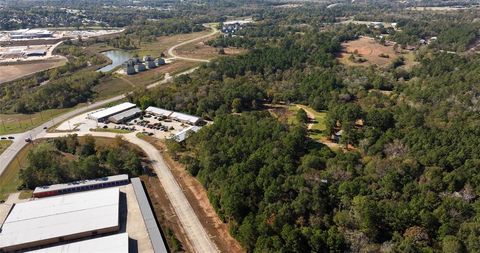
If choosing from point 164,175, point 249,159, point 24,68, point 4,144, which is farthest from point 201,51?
point 249,159

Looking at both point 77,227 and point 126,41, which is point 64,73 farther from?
point 77,227

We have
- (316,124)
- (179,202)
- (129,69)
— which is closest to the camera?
(179,202)

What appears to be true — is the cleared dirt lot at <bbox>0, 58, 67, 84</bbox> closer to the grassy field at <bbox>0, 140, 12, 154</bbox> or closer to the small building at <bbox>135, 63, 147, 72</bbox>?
the small building at <bbox>135, 63, 147, 72</bbox>

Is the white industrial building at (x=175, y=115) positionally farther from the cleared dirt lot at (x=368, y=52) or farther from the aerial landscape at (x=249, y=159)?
the cleared dirt lot at (x=368, y=52)

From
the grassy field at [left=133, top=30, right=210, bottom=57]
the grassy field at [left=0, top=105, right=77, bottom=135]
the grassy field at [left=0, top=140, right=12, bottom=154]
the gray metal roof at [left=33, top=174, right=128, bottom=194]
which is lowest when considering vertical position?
the gray metal roof at [left=33, top=174, right=128, bottom=194]

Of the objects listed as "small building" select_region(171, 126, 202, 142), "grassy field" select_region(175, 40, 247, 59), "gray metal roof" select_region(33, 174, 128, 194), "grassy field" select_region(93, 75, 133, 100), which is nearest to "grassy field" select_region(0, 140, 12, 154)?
"gray metal roof" select_region(33, 174, 128, 194)

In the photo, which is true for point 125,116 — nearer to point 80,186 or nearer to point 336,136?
point 80,186

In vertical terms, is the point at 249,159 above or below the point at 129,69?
below

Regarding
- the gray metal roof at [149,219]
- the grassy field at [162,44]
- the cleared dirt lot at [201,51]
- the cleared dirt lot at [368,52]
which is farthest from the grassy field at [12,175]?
the cleared dirt lot at [368,52]
